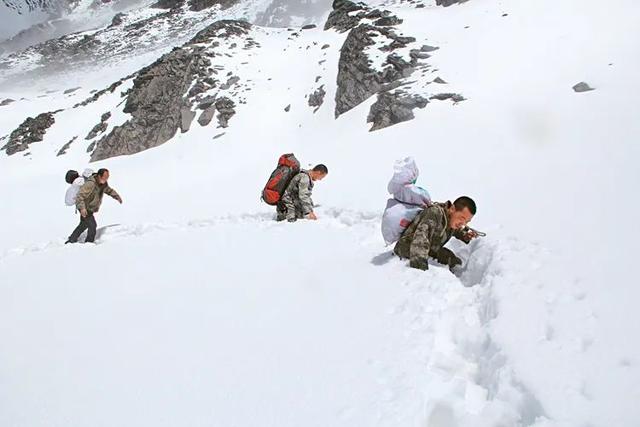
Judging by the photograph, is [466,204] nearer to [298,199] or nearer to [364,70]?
[298,199]

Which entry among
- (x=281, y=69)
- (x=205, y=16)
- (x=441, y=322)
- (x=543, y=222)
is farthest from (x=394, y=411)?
(x=205, y=16)

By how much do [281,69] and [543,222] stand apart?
2731 cm

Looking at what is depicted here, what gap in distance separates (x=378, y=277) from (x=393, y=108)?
1440 cm

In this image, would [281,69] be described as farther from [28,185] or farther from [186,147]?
[28,185]

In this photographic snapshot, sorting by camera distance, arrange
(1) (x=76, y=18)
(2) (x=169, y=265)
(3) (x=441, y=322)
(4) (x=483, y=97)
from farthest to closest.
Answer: (1) (x=76, y=18) < (4) (x=483, y=97) < (2) (x=169, y=265) < (3) (x=441, y=322)

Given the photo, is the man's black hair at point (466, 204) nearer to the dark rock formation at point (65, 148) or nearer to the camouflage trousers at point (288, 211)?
the camouflage trousers at point (288, 211)

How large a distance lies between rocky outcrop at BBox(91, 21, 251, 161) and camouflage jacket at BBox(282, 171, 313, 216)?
18.2 m

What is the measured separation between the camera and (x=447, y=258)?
5.48 m

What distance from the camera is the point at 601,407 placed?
229 cm

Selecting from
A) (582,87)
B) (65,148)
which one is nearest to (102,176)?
(582,87)

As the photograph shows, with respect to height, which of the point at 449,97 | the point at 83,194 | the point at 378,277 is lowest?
the point at 449,97

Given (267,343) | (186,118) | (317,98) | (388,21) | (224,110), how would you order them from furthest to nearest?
(186,118)
(388,21)
(224,110)
(317,98)
(267,343)

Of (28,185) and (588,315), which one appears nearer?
(588,315)

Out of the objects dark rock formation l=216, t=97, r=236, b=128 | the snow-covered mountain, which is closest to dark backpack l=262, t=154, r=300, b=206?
the snow-covered mountain
